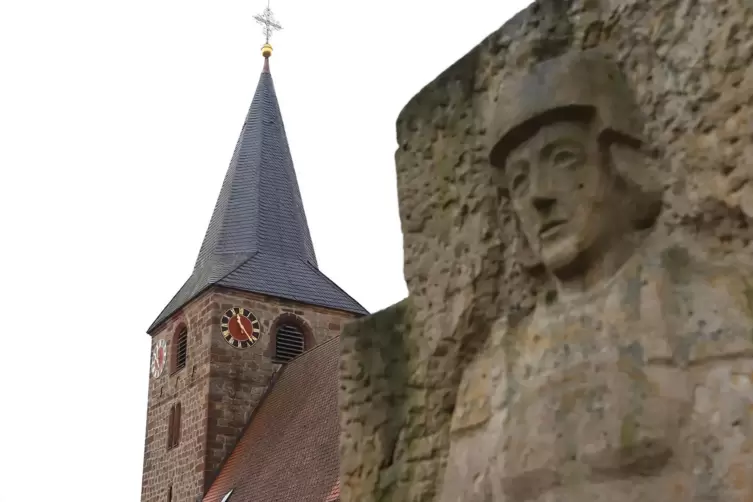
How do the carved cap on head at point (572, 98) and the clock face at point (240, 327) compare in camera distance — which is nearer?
the carved cap on head at point (572, 98)

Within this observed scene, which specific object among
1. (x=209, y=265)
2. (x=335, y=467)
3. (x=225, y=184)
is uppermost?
(x=225, y=184)

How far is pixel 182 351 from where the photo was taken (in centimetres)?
2433

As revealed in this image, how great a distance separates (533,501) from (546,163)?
803mm

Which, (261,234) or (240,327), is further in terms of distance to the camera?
(261,234)

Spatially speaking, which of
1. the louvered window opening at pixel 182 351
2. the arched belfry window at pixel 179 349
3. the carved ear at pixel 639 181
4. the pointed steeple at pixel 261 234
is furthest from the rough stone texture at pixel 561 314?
the arched belfry window at pixel 179 349

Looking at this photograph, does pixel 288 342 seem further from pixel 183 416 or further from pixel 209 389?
pixel 183 416

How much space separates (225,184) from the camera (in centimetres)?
2708

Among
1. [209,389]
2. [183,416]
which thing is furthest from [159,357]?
[209,389]

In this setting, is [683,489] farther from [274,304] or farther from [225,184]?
[225,184]

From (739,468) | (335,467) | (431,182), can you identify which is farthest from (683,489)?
(335,467)

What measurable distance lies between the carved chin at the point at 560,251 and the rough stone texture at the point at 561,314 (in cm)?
10

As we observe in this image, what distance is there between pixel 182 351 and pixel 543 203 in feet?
74.8

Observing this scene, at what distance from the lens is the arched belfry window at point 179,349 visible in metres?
24.1

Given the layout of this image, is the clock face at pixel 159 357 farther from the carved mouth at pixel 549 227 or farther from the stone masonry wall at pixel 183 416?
the carved mouth at pixel 549 227
